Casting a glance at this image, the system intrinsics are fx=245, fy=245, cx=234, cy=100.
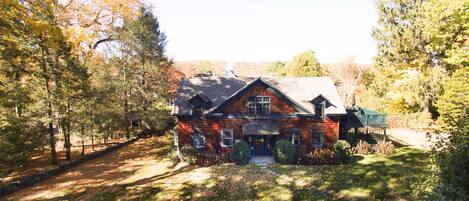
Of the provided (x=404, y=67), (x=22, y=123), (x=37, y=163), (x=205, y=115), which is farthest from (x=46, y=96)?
(x=404, y=67)

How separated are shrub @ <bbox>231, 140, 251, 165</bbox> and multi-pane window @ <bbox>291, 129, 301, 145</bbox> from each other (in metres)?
4.36

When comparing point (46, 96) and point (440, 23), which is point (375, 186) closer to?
point (440, 23)

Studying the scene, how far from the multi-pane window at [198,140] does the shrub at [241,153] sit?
10.6ft

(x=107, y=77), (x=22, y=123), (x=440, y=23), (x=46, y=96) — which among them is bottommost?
(x=22, y=123)

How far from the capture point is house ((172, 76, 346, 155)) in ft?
70.8

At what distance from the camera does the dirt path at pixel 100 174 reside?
16297mm

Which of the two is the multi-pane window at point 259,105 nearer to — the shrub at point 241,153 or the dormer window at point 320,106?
the shrub at point 241,153

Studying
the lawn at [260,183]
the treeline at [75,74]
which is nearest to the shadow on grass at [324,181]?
the lawn at [260,183]

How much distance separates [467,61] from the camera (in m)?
25.9

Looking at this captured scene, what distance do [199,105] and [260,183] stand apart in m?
8.99

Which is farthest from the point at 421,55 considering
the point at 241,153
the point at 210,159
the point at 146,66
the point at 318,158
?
the point at 146,66

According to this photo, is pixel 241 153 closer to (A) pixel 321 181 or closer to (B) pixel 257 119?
(B) pixel 257 119

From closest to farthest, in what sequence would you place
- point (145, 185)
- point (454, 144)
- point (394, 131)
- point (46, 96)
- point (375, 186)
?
point (454, 144)
point (375, 186)
point (145, 185)
point (46, 96)
point (394, 131)

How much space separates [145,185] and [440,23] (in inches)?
1311
